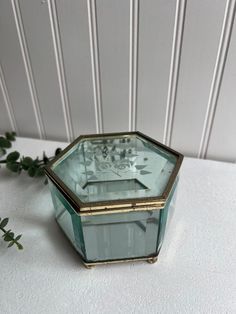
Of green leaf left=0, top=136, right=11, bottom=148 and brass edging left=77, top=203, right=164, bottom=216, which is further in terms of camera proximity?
green leaf left=0, top=136, right=11, bottom=148

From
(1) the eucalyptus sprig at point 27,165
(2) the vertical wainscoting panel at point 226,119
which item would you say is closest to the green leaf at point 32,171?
(1) the eucalyptus sprig at point 27,165

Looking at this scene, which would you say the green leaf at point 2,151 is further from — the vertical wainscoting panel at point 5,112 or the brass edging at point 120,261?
the brass edging at point 120,261

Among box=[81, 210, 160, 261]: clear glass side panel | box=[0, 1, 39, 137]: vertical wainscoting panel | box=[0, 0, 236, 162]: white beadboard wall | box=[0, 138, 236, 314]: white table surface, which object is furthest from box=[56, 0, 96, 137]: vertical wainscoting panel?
box=[81, 210, 160, 261]: clear glass side panel

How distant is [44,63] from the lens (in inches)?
23.1

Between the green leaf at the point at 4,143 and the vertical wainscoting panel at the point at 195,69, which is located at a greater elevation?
the vertical wainscoting panel at the point at 195,69

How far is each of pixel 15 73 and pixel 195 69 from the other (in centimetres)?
41

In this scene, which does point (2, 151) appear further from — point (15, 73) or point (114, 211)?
point (114, 211)

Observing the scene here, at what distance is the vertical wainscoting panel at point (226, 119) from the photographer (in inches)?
20.2

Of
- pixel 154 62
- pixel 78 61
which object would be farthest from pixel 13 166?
pixel 154 62

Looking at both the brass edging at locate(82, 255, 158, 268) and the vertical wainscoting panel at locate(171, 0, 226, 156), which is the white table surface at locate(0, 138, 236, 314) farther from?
the vertical wainscoting panel at locate(171, 0, 226, 156)

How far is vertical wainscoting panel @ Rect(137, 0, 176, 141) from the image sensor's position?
49 cm

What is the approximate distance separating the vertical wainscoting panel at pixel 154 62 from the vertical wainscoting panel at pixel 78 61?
113 millimetres

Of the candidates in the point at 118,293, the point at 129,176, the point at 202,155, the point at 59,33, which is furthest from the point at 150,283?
the point at 59,33

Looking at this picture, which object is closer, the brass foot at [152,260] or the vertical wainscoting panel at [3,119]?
the brass foot at [152,260]
